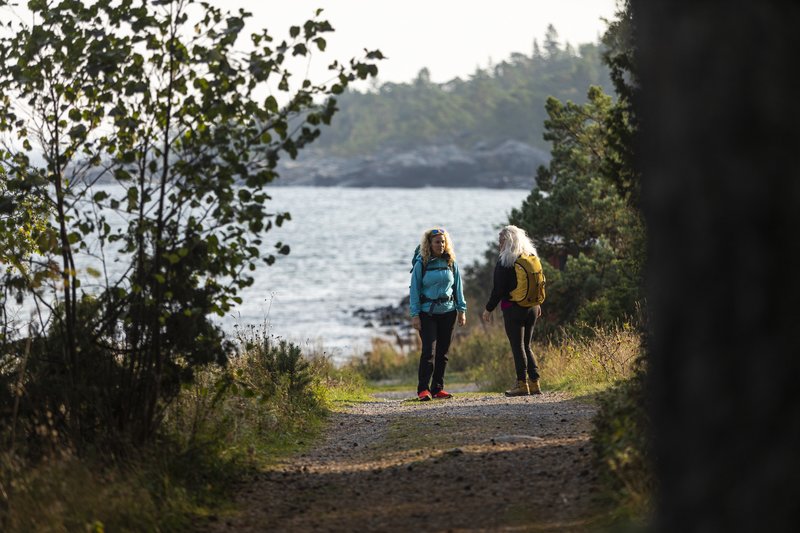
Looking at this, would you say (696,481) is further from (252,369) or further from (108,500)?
(252,369)

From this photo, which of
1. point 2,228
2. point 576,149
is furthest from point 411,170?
point 2,228

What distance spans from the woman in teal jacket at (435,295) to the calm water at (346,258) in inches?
75.4

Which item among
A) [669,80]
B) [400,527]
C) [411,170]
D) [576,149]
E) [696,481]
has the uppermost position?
[411,170]

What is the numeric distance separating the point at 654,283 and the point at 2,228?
19.9 ft

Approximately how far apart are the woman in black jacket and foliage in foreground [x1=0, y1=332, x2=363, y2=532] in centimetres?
387

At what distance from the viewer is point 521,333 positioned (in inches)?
504

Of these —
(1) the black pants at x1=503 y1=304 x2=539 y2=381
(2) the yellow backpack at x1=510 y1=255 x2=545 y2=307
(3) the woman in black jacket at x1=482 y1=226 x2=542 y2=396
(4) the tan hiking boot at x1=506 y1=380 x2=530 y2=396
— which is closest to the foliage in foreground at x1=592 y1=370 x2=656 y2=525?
(2) the yellow backpack at x1=510 y1=255 x2=545 y2=307

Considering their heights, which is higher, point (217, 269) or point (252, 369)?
point (217, 269)

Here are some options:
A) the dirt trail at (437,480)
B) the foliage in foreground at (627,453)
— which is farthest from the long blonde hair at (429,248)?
the foliage in foreground at (627,453)

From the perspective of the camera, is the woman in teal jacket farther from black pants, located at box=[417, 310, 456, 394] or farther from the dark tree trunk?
the dark tree trunk

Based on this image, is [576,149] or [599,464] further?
[576,149]

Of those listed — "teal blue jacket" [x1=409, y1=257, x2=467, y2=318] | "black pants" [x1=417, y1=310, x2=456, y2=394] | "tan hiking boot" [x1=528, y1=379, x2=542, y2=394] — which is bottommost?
"tan hiking boot" [x1=528, y1=379, x2=542, y2=394]

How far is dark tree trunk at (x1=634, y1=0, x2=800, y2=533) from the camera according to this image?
2.89 metres

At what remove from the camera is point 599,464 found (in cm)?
681
